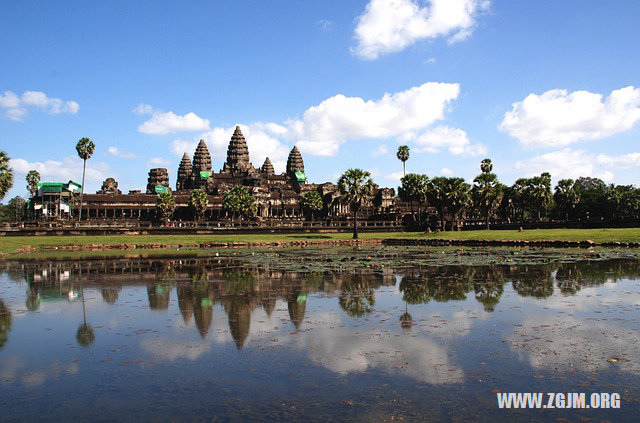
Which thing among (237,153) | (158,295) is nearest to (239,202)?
(237,153)

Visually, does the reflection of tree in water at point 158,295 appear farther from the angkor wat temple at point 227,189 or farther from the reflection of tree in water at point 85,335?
the angkor wat temple at point 227,189

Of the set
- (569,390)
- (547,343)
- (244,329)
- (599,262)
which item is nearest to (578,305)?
(547,343)

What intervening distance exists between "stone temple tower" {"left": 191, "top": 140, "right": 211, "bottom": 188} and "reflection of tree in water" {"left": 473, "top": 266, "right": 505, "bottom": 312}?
159 metres

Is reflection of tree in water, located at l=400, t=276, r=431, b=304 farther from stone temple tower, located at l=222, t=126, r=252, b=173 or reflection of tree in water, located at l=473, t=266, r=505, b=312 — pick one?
stone temple tower, located at l=222, t=126, r=252, b=173

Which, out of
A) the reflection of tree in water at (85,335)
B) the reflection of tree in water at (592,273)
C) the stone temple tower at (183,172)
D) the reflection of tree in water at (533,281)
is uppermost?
the stone temple tower at (183,172)

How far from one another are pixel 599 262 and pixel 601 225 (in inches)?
1931

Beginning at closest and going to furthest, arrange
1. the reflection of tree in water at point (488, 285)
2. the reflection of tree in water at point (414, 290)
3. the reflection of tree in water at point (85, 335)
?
the reflection of tree in water at point (85, 335) < the reflection of tree in water at point (488, 285) < the reflection of tree in water at point (414, 290)

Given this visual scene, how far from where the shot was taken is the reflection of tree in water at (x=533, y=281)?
19703 millimetres

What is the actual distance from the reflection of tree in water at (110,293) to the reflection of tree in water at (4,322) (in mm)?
3234

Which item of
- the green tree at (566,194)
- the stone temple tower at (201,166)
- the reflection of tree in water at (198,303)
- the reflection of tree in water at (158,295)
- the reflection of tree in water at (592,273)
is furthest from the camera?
the stone temple tower at (201,166)

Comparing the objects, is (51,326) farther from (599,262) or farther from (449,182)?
(449,182)

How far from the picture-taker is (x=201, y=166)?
187 metres

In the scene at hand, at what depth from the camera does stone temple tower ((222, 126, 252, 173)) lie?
18588 cm

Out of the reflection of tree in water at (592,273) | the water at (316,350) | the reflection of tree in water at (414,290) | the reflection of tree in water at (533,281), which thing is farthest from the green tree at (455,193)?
the water at (316,350)
